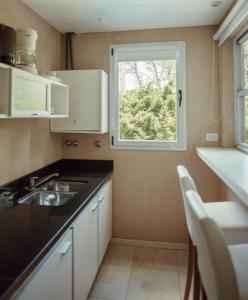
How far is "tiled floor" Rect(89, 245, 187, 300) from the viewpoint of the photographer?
202 centimetres

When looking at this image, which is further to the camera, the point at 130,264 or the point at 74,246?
the point at 130,264

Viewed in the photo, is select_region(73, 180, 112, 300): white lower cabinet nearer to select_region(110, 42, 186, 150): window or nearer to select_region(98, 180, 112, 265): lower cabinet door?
select_region(98, 180, 112, 265): lower cabinet door

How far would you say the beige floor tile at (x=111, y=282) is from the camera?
201 cm

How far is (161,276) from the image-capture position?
2.26 m

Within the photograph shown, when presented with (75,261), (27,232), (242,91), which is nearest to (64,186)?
(75,261)

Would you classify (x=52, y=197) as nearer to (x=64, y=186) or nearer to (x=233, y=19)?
(x=64, y=186)

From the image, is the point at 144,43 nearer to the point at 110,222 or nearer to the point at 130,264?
the point at 110,222

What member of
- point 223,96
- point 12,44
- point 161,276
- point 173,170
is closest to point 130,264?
point 161,276

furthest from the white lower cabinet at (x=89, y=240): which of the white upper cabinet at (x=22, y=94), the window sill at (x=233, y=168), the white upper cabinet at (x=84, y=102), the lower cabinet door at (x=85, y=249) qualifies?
the window sill at (x=233, y=168)

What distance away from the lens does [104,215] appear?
2348 millimetres

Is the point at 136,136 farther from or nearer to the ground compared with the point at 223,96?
nearer to the ground

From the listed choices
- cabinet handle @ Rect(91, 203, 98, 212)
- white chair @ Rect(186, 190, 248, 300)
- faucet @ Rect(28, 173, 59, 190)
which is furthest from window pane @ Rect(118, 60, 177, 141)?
white chair @ Rect(186, 190, 248, 300)

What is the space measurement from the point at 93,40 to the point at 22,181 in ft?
5.60

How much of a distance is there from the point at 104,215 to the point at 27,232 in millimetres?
1219
